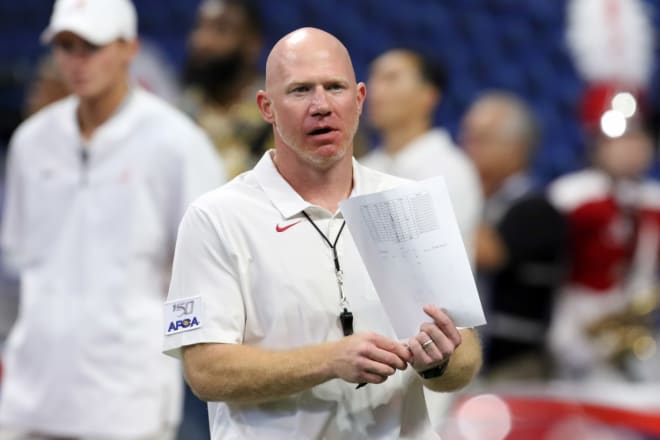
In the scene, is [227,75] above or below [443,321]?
above

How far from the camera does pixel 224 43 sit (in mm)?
5316

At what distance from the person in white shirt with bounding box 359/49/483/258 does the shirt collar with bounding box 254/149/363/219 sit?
2.09 m

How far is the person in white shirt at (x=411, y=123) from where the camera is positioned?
4.95 metres

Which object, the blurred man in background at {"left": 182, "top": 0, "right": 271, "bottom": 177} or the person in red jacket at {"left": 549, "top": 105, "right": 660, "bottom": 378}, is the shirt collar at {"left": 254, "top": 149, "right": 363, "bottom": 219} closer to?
the blurred man in background at {"left": 182, "top": 0, "right": 271, "bottom": 177}

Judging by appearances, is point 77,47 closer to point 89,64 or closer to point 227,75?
point 89,64

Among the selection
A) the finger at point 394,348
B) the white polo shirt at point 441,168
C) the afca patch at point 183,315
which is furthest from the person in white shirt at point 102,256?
the finger at point 394,348

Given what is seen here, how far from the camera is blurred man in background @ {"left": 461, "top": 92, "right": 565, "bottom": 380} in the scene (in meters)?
5.80

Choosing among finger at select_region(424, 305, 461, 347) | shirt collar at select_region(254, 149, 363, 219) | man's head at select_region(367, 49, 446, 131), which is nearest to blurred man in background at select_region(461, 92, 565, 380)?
man's head at select_region(367, 49, 446, 131)

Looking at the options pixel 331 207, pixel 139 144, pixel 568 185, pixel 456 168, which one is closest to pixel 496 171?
pixel 568 185

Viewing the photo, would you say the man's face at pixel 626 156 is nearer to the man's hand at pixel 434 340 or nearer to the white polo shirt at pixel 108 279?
A: the white polo shirt at pixel 108 279

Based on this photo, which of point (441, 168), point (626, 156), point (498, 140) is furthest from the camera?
point (626, 156)

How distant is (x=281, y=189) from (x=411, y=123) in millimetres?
2520

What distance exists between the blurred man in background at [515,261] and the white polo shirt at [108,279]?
1940mm

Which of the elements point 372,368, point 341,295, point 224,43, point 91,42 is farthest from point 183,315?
point 224,43
